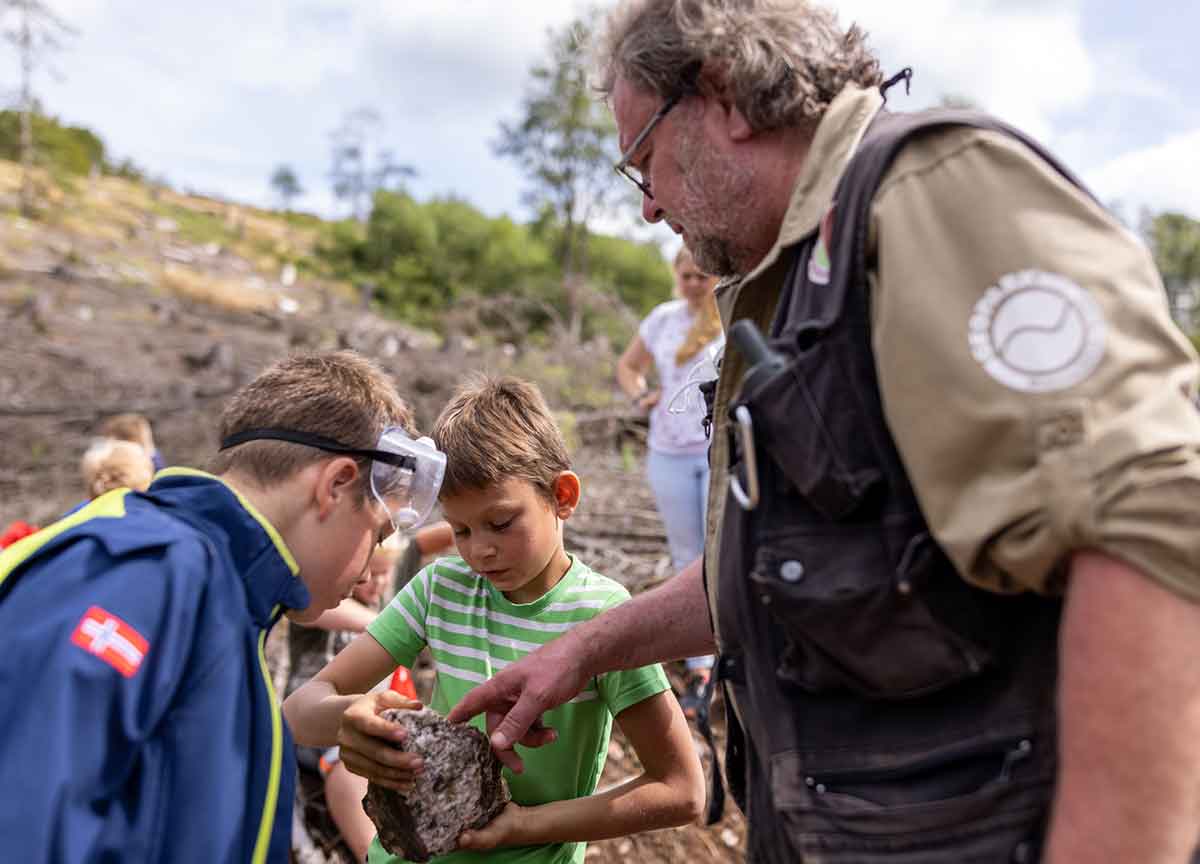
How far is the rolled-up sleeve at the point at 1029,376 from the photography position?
1069 mm

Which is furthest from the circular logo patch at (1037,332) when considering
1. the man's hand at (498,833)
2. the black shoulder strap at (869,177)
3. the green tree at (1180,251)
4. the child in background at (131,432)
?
the green tree at (1180,251)

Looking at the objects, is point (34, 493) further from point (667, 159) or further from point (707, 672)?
point (667, 159)

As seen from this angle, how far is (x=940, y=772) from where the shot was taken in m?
1.32

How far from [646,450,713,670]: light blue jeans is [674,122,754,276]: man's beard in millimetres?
3187

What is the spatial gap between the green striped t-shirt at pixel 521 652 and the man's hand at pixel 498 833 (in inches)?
3.8

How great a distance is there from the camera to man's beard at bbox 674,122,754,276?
5.61 ft

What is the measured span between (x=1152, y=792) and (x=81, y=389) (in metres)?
17.0

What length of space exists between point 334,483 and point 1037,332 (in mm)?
1449

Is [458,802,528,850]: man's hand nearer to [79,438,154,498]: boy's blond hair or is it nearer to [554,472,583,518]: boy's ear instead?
[554,472,583,518]: boy's ear

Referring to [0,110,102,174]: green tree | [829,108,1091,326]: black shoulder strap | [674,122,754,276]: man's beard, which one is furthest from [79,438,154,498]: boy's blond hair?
[0,110,102,174]: green tree

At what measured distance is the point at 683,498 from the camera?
5.08m

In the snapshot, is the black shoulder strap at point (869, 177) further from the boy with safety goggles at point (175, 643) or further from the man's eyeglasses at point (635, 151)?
the boy with safety goggles at point (175, 643)

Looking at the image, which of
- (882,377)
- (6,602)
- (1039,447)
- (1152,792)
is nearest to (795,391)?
(882,377)

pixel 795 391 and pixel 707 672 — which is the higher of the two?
pixel 795 391
